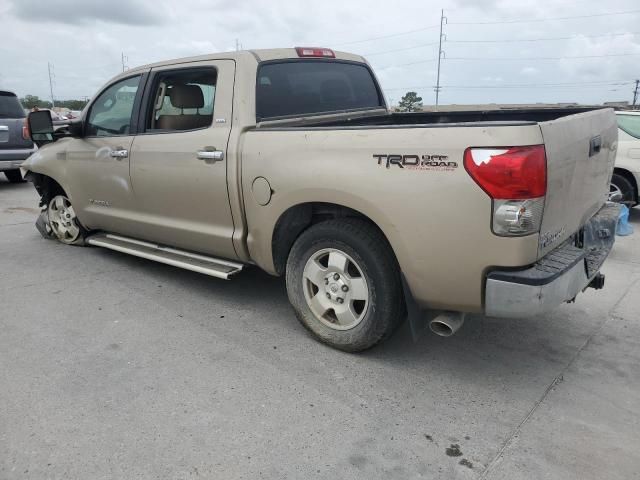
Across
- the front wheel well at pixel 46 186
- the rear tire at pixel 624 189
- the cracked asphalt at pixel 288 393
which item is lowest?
the cracked asphalt at pixel 288 393

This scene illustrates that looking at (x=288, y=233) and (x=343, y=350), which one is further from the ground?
(x=288, y=233)

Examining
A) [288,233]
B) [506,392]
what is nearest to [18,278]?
[288,233]

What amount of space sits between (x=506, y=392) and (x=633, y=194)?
18.0 feet

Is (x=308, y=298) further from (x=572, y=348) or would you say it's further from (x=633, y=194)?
(x=633, y=194)

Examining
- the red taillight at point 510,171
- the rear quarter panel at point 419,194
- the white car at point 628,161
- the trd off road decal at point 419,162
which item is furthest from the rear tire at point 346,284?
the white car at point 628,161

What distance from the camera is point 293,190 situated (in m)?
3.28

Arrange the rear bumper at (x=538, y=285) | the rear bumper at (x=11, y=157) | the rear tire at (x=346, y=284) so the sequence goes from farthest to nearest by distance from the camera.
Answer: the rear bumper at (x=11, y=157), the rear tire at (x=346, y=284), the rear bumper at (x=538, y=285)

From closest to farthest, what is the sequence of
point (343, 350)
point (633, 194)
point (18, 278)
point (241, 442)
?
point (241, 442)
point (343, 350)
point (18, 278)
point (633, 194)

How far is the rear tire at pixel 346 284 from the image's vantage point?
3059 millimetres

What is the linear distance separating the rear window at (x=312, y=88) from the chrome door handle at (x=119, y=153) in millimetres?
1456

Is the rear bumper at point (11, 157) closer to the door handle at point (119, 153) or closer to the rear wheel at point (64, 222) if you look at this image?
the rear wheel at point (64, 222)

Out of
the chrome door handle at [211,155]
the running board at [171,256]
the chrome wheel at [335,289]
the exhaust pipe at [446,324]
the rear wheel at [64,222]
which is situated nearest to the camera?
the exhaust pipe at [446,324]

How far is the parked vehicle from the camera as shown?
32.6ft

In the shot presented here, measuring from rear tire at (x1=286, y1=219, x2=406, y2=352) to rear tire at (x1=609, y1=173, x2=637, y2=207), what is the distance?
5.54 metres
